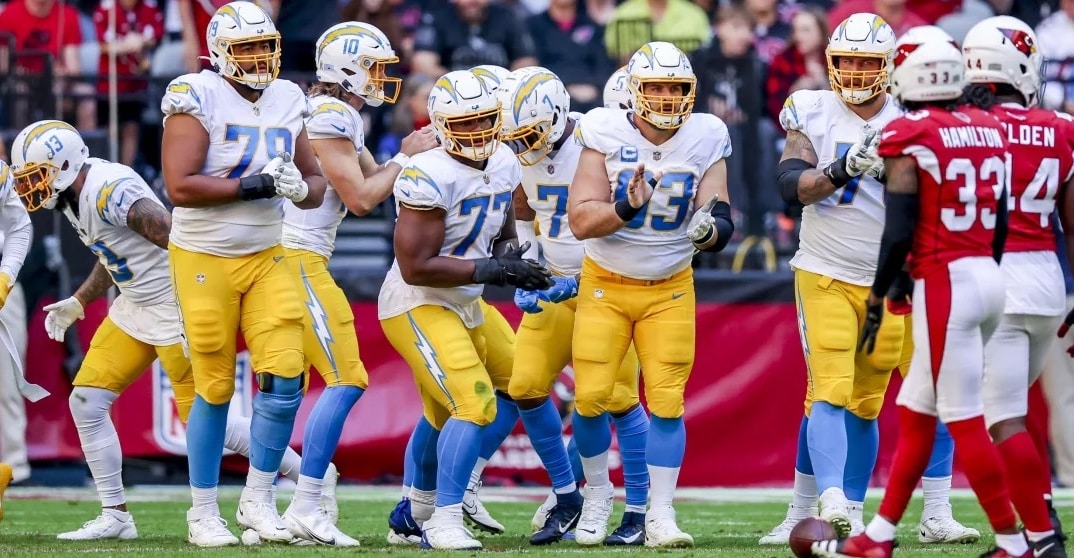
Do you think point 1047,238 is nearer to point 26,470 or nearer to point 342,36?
point 342,36

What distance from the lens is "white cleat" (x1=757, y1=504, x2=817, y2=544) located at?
6.93 meters

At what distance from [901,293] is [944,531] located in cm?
172

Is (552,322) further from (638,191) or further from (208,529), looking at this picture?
(208,529)

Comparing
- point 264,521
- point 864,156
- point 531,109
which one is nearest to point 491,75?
point 531,109

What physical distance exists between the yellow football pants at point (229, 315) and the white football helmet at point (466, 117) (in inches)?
35.8

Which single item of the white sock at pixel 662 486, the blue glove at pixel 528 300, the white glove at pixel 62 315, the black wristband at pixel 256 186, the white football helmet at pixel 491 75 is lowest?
the white sock at pixel 662 486

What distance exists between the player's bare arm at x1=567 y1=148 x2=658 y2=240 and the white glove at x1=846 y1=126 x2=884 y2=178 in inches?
31.0

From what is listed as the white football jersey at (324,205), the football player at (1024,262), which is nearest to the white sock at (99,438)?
the white football jersey at (324,205)

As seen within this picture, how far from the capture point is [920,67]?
5578 millimetres

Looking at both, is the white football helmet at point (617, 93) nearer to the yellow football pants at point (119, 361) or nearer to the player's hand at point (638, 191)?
the player's hand at point (638, 191)

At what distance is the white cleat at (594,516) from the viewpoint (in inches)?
273

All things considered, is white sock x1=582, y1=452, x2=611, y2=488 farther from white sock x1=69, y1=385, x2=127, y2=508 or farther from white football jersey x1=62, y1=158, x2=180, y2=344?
white sock x1=69, y1=385, x2=127, y2=508

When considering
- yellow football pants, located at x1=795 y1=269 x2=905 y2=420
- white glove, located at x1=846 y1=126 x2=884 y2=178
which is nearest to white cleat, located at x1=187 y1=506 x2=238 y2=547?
yellow football pants, located at x1=795 y1=269 x2=905 y2=420

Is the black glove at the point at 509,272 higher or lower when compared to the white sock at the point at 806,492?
higher
